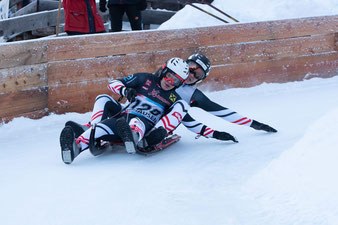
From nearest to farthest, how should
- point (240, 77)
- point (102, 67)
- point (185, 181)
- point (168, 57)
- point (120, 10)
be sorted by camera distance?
point (185, 181), point (102, 67), point (168, 57), point (240, 77), point (120, 10)

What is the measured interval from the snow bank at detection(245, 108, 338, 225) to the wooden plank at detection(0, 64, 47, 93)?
3003 mm

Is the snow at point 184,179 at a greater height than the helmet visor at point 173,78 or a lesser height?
lesser

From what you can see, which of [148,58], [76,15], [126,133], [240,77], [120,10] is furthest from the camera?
[120,10]

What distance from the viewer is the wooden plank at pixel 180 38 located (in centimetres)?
526

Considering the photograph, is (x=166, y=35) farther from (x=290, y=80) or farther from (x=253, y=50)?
(x=290, y=80)

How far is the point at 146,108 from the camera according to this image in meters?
4.24

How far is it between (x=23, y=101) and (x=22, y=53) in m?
0.54

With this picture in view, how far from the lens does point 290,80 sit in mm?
6598

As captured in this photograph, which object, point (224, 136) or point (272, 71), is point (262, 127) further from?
point (272, 71)

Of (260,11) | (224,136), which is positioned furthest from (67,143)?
(260,11)

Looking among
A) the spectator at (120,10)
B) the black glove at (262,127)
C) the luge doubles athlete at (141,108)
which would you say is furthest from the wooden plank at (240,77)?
the black glove at (262,127)

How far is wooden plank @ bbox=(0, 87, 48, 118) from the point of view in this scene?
15.9 ft

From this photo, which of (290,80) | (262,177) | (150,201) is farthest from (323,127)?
(290,80)

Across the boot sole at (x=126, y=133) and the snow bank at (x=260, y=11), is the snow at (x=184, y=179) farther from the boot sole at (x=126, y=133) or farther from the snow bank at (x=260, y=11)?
the snow bank at (x=260, y=11)
